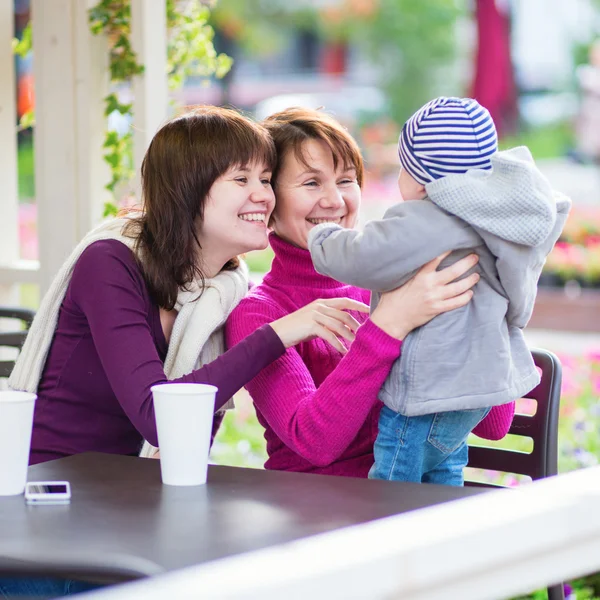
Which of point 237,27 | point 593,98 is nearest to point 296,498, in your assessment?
point 593,98

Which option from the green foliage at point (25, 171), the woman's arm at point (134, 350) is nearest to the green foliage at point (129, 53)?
the woman's arm at point (134, 350)

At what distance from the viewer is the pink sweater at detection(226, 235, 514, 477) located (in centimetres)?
159

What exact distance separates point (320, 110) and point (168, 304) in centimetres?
55

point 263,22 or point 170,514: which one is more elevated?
point 263,22

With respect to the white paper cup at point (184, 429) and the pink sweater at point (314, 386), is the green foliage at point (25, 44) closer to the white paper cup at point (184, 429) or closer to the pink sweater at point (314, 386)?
the pink sweater at point (314, 386)

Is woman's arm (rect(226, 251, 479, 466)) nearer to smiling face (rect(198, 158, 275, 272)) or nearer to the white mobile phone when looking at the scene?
smiling face (rect(198, 158, 275, 272))

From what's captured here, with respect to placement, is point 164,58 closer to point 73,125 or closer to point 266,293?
point 73,125

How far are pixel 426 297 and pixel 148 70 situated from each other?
1532mm

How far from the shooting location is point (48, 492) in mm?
1377

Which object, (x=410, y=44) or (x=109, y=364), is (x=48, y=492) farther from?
(x=410, y=44)

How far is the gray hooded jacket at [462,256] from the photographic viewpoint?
1.46 metres

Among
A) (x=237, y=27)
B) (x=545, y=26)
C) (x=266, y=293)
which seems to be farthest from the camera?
(x=237, y=27)

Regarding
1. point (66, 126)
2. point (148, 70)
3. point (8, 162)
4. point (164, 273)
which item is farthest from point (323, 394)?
point (8, 162)

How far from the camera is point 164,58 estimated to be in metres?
2.82
